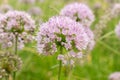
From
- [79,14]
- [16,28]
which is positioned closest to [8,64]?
[16,28]

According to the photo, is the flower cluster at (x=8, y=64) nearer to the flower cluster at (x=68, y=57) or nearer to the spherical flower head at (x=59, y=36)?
the spherical flower head at (x=59, y=36)

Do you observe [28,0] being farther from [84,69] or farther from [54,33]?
[54,33]

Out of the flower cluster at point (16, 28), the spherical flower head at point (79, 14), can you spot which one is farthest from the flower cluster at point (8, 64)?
the spherical flower head at point (79, 14)

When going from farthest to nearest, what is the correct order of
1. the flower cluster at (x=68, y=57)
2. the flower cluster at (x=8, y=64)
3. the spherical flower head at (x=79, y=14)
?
1. the spherical flower head at (x=79, y=14)
2. the flower cluster at (x=8, y=64)
3. the flower cluster at (x=68, y=57)

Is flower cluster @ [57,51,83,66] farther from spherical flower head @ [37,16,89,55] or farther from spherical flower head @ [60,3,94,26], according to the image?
spherical flower head @ [60,3,94,26]

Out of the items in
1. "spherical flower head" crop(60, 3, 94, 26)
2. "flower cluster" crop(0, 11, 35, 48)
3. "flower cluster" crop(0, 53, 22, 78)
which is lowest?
"flower cluster" crop(0, 53, 22, 78)

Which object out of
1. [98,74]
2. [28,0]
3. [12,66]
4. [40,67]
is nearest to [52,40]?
[12,66]

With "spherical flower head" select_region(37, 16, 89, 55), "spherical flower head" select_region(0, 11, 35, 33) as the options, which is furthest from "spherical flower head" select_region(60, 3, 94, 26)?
"spherical flower head" select_region(37, 16, 89, 55)

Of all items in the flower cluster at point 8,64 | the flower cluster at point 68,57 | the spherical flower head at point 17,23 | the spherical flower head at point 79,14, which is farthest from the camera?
the spherical flower head at point 79,14
